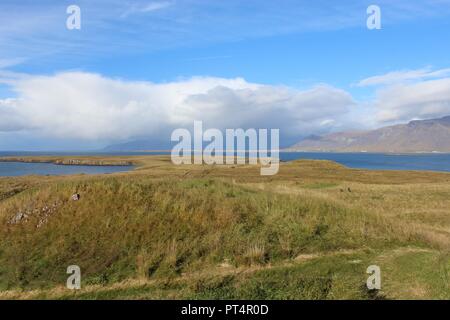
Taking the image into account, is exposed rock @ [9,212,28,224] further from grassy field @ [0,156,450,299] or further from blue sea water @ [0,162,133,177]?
blue sea water @ [0,162,133,177]

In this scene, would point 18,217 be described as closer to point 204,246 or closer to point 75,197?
point 75,197

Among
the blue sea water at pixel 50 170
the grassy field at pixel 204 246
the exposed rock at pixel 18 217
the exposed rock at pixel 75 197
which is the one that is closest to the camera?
the grassy field at pixel 204 246

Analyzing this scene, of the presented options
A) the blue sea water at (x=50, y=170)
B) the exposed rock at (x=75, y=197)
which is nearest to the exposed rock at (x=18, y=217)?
the exposed rock at (x=75, y=197)

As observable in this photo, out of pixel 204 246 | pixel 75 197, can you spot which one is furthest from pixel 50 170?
pixel 204 246

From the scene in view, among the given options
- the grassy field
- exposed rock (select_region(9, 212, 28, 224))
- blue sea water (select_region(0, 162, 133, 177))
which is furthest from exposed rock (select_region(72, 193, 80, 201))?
blue sea water (select_region(0, 162, 133, 177))

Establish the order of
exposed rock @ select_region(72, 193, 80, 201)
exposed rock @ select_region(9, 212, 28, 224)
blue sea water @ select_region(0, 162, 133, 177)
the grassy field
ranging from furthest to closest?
1. blue sea water @ select_region(0, 162, 133, 177)
2. exposed rock @ select_region(72, 193, 80, 201)
3. exposed rock @ select_region(9, 212, 28, 224)
4. the grassy field

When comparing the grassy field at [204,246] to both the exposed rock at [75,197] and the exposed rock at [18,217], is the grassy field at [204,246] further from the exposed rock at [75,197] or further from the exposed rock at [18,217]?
the exposed rock at [75,197]

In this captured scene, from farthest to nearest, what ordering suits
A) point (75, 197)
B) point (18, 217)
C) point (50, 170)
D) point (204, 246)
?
point (50, 170), point (75, 197), point (18, 217), point (204, 246)

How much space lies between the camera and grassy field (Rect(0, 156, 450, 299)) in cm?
1298

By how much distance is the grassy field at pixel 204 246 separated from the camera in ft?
42.6

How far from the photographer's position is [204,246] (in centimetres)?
1705

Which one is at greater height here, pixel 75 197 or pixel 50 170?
pixel 75 197

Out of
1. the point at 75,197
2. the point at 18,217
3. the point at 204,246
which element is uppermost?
the point at 75,197

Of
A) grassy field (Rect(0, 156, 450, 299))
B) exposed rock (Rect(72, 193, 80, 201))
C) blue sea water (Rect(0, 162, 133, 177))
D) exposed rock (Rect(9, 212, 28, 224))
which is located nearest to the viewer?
grassy field (Rect(0, 156, 450, 299))
